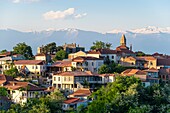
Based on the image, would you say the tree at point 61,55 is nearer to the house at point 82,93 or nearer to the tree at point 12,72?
the tree at point 12,72

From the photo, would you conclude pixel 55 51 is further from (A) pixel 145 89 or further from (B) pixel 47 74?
(A) pixel 145 89

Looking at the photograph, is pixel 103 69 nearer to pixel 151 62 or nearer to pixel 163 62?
pixel 151 62

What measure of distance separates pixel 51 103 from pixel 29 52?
24380 millimetres

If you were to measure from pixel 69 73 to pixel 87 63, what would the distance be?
5.10m

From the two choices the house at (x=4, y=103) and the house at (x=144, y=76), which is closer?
the house at (x=4, y=103)

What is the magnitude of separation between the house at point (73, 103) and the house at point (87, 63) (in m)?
10.8

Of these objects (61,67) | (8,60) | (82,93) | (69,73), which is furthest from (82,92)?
(8,60)

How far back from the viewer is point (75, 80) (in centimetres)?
4719

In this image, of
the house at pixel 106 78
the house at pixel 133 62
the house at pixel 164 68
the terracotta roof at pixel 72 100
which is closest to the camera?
the terracotta roof at pixel 72 100

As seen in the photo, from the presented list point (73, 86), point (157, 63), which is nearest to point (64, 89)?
point (73, 86)

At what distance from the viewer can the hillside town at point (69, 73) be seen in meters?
42.2

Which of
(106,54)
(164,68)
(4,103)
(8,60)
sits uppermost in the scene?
(106,54)

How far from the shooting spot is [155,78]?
1928 inches

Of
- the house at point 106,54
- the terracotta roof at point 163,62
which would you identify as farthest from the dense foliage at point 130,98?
the terracotta roof at point 163,62
